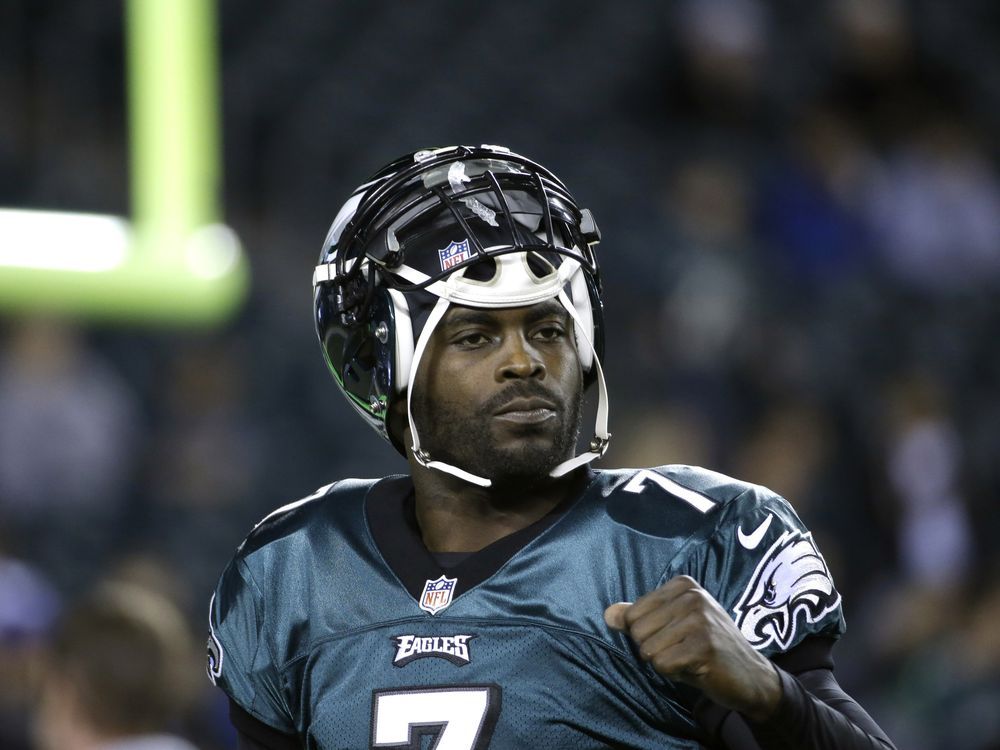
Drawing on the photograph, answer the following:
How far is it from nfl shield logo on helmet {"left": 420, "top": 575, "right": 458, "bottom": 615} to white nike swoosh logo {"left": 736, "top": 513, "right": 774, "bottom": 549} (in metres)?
0.40

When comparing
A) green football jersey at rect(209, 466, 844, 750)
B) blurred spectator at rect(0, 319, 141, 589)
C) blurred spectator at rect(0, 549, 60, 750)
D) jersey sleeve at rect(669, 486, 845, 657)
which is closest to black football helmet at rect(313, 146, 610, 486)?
green football jersey at rect(209, 466, 844, 750)

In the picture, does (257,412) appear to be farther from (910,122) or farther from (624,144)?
(910,122)

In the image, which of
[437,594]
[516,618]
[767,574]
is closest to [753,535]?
[767,574]

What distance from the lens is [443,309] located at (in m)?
2.29

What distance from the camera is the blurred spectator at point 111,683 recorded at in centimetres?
298

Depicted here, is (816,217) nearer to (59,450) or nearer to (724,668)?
(59,450)

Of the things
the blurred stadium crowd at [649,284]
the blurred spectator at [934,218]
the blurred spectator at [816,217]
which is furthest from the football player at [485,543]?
the blurred spectator at [934,218]

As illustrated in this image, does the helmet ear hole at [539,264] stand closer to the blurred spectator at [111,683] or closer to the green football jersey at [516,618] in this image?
the green football jersey at [516,618]

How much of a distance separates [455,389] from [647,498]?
305 millimetres

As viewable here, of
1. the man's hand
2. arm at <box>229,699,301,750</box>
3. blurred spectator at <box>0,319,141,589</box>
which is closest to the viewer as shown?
the man's hand

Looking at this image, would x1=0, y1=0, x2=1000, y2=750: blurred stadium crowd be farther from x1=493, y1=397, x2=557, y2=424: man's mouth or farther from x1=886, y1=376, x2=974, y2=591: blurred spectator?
x1=493, y1=397, x2=557, y2=424: man's mouth

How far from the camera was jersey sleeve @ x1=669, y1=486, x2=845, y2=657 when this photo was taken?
6.82 ft

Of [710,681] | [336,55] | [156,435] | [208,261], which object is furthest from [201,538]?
[710,681]

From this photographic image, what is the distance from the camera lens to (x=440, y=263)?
2.31 metres
